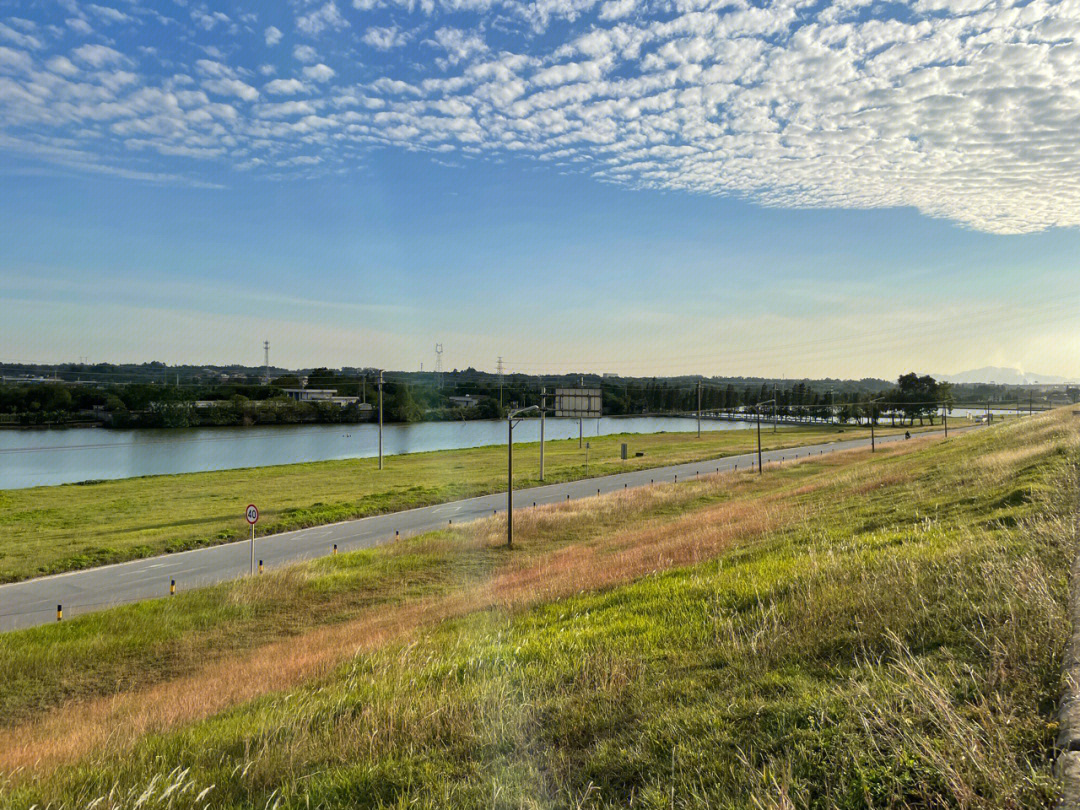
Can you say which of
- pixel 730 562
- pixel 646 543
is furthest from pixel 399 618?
pixel 646 543

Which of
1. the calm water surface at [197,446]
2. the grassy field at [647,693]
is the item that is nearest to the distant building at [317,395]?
the calm water surface at [197,446]

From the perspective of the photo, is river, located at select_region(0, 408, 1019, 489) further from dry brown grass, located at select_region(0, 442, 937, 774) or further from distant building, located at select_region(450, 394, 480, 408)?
dry brown grass, located at select_region(0, 442, 937, 774)

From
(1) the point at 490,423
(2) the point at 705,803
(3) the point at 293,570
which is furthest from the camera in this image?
(1) the point at 490,423

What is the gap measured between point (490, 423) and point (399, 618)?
405 feet

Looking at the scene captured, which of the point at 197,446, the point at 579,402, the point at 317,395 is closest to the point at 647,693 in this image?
the point at 579,402

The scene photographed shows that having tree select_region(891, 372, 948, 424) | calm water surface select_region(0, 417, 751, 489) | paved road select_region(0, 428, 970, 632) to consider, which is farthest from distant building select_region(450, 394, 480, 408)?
paved road select_region(0, 428, 970, 632)

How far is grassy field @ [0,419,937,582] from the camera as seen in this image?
30906mm

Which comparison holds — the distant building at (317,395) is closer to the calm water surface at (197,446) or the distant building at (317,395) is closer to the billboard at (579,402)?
the calm water surface at (197,446)

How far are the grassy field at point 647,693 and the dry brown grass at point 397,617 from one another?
116 mm

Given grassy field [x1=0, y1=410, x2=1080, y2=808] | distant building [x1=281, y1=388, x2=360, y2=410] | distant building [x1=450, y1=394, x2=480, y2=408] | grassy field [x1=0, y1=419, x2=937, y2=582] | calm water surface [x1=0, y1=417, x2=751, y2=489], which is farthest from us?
distant building [x1=450, y1=394, x2=480, y2=408]

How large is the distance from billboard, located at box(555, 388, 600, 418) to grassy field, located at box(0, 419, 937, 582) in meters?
9.13

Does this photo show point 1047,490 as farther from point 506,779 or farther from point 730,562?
point 506,779

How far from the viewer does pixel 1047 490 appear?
13.3 m

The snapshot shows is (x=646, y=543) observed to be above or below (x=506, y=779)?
below
